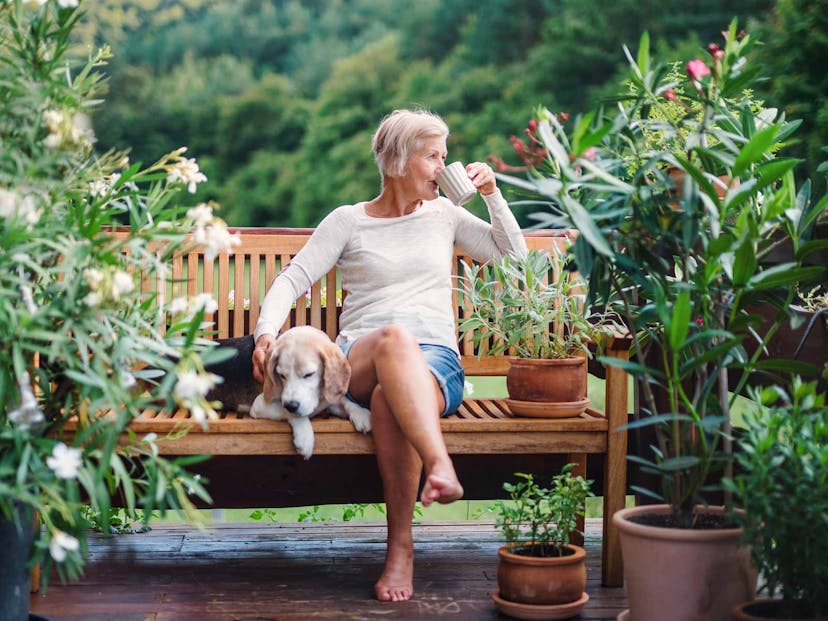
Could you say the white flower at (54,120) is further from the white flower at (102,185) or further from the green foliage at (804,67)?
the green foliage at (804,67)

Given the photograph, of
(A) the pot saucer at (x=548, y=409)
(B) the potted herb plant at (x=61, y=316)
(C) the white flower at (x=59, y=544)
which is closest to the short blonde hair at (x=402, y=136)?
(A) the pot saucer at (x=548, y=409)

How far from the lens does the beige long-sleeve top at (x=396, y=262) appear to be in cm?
318

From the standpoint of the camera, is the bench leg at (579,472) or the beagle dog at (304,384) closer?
the beagle dog at (304,384)

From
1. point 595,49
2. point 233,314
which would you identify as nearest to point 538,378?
point 233,314

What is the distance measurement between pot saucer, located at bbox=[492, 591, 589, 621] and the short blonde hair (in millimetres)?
1345

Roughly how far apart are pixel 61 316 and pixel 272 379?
82 cm

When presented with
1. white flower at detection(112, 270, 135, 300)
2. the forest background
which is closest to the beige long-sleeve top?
white flower at detection(112, 270, 135, 300)

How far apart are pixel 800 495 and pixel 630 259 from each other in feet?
2.14

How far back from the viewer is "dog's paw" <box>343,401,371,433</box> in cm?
283

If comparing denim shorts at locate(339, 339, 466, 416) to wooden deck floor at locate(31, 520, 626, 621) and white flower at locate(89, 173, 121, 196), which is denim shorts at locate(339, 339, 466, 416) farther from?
white flower at locate(89, 173, 121, 196)

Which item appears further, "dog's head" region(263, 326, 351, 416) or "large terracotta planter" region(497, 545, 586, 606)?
"dog's head" region(263, 326, 351, 416)

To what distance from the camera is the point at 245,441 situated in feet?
9.23

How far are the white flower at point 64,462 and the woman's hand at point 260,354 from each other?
0.95 metres

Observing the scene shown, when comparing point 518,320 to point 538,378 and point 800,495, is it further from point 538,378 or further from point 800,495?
point 800,495
